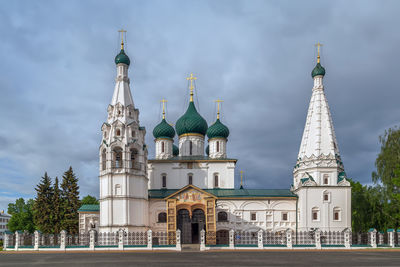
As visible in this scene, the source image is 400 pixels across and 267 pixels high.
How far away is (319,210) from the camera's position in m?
32.9

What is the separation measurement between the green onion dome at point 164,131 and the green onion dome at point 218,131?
4.03 m

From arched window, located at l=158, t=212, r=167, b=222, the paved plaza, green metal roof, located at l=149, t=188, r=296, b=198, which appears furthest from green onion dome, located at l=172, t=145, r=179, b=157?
the paved plaza

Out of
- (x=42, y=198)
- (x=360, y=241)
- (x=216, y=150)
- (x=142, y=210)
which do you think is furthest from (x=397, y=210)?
(x=42, y=198)

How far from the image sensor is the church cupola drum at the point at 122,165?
31.6m

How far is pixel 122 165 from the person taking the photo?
3244 centimetres

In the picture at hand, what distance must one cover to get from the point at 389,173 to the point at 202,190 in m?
16.3

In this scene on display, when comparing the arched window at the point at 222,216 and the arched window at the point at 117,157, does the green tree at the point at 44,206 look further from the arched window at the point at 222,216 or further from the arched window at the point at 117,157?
the arched window at the point at 222,216

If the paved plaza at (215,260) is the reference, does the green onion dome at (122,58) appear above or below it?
above

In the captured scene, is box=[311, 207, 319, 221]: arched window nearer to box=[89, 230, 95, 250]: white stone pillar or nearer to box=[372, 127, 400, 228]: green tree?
box=[372, 127, 400, 228]: green tree

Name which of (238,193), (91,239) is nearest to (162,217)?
(238,193)

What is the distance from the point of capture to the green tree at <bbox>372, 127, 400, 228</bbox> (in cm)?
3303

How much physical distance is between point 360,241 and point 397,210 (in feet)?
21.1

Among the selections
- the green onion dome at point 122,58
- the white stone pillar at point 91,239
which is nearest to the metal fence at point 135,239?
the white stone pillar at point 91,239

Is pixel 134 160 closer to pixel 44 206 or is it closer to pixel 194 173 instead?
pixel 194 173
